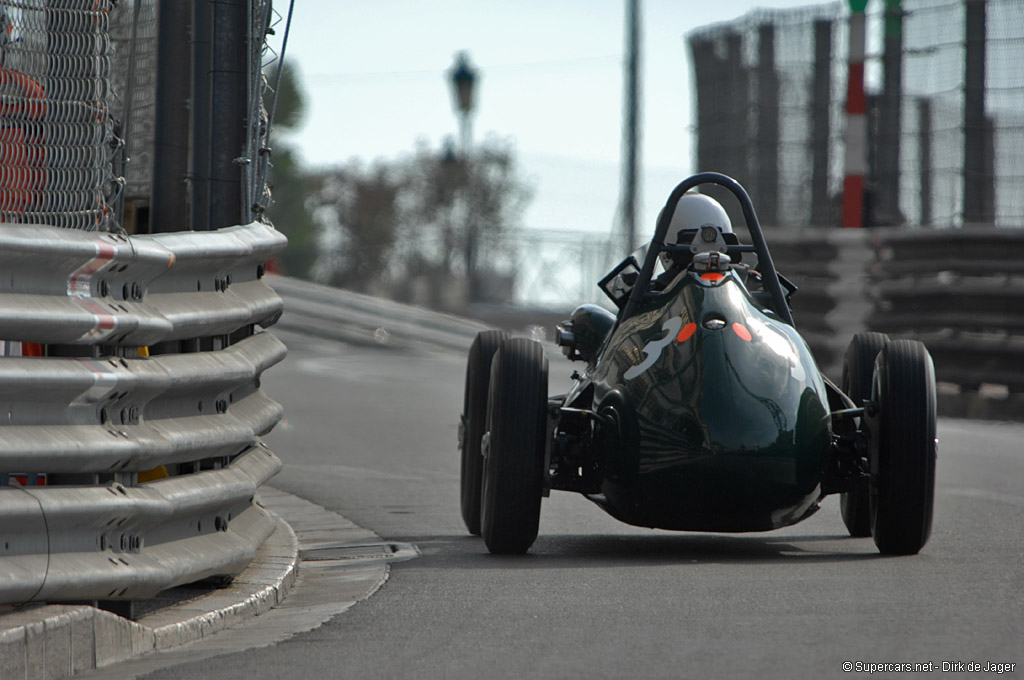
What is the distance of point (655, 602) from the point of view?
4.91m

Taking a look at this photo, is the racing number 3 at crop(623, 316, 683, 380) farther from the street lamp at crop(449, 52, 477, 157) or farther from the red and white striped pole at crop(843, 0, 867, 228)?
the street lamp at crop(449, 52, 477, 157)

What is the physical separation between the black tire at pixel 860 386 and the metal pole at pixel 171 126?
276 centimetres

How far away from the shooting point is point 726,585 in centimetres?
520

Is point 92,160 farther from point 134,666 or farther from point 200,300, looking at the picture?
point 134,666

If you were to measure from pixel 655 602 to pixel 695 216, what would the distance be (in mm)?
2485

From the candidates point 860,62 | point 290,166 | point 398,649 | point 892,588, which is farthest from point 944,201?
point 290,166

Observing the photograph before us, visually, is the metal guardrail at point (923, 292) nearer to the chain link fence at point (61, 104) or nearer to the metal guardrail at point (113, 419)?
the metal guardrail at point (113, 419)

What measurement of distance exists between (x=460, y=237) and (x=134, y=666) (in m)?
27.3

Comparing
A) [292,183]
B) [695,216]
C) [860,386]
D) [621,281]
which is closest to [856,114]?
[621,281]

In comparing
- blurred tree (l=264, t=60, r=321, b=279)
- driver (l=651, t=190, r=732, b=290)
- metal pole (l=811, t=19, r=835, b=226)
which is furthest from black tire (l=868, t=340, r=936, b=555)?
blurred tree (l=264, t=60, r=321, b=279)

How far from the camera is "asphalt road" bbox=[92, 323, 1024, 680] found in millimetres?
4098

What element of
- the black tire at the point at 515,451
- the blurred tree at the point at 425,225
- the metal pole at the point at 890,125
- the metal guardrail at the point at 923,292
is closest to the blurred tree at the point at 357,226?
the blurred tree at the point at 425,225

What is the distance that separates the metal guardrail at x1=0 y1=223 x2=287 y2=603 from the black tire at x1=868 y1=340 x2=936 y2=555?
225cm

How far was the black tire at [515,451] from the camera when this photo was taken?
606 cm
